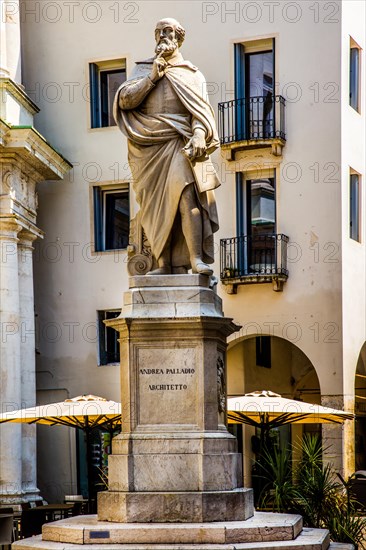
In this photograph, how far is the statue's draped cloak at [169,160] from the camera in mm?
16219

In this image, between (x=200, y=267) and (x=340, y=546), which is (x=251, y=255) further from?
(x=340, y=546)

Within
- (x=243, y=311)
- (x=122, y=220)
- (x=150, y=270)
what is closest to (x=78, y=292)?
(x=122, y=220)

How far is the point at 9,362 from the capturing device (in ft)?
101

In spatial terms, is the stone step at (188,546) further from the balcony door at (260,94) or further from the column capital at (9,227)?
the balcony door at (260,94)

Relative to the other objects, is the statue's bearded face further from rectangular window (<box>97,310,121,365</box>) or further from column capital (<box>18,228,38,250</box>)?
rectangular window (<box>97,310,121,365</box>)

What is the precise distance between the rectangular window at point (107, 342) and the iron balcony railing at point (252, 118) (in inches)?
210

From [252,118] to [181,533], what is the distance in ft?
65.6

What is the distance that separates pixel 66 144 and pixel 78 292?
381 centimetres

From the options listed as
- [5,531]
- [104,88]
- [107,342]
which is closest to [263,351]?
[107,342]

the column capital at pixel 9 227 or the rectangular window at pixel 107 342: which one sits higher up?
the column capital at pixel 9 227

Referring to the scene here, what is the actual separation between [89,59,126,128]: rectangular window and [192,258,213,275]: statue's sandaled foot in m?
19.5

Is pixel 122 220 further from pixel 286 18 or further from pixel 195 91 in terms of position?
pixel 195 91

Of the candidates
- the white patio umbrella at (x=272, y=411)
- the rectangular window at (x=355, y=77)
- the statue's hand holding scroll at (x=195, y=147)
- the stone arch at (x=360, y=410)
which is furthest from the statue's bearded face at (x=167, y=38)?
the stone arch at (x=360, y=410)

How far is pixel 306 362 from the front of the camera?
3694cm
